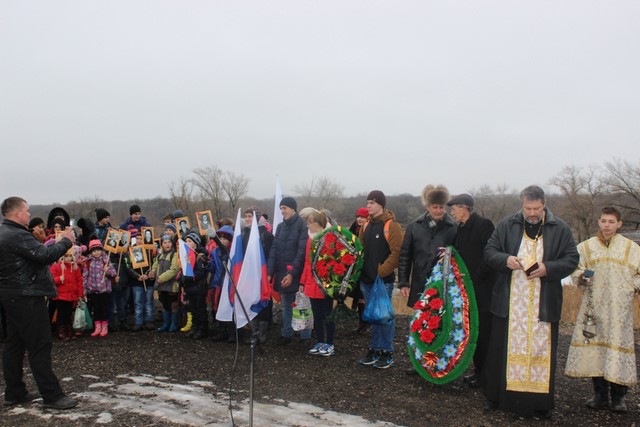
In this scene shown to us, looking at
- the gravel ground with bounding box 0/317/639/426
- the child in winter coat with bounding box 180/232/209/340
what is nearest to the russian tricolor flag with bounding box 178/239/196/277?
the child in winter coat with bounding box 180/232/209/340

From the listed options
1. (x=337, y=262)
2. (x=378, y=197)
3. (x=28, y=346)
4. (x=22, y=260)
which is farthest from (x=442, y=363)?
(x=22, y=260)

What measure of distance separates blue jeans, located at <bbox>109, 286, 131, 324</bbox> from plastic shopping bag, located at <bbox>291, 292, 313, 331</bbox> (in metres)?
3.41

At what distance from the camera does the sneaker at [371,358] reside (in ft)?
21.4

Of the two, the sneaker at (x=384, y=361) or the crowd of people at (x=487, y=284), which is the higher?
the crowd of people at (x=487, y=284)

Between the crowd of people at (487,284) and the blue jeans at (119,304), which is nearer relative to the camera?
the crowd of people at (487,284)

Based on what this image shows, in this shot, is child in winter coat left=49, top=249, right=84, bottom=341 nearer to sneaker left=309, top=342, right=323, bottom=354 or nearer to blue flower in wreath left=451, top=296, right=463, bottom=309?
sneaker left=309, top=342, right=323, bottom=354

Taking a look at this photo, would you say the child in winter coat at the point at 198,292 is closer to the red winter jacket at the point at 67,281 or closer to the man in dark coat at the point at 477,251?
the red winter jacket at the point at 67,281

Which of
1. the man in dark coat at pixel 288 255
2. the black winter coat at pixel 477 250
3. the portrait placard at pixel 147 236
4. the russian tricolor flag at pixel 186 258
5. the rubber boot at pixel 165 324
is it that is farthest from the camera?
the portrait placard at pixel 147 236

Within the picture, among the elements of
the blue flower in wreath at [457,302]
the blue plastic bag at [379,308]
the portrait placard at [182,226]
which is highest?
the portrait placard at [182,226]

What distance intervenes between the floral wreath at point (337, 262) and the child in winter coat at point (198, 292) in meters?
2.47

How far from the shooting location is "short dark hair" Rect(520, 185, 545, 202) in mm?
4945

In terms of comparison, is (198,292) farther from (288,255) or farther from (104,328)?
(288,255)

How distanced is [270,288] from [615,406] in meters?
4.66

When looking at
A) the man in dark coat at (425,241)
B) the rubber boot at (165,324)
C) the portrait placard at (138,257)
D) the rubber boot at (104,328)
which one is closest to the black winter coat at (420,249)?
the man in dark coat at (425,241)
